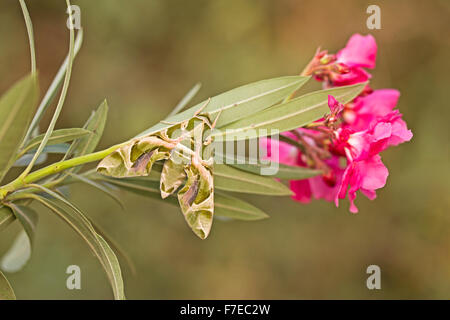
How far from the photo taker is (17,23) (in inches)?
74.6

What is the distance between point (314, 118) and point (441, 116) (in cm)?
158

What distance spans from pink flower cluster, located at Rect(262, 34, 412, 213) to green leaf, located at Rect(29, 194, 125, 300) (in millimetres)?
226

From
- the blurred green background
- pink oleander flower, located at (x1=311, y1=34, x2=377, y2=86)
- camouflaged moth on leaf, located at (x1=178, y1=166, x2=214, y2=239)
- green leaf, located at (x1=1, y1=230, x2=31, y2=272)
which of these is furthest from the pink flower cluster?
the blurred green background

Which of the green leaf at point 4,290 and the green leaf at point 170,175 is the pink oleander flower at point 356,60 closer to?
the green leaf at point 170,175

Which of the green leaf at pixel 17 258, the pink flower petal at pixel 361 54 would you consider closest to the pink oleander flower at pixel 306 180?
the pink flower petal at pixel 361 54

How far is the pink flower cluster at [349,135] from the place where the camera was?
526 millimetres

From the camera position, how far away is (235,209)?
64 centimetres

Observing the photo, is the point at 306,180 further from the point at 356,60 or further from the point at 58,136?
the point at 58,136

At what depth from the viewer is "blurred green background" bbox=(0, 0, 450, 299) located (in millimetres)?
1887

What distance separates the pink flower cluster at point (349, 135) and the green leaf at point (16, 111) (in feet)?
0.93

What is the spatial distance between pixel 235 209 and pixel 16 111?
A: 0.33 metres

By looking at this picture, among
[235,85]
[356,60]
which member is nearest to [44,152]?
[356,60]

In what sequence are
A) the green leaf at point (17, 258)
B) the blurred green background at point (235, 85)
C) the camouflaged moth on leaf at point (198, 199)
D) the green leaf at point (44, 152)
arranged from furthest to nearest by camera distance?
the blurred green background at point (235, 85) → the green leaf at point (17, 258) → the green leaf at point (44, 152) → the camouflaged moth on leaf at point (198, 199)
